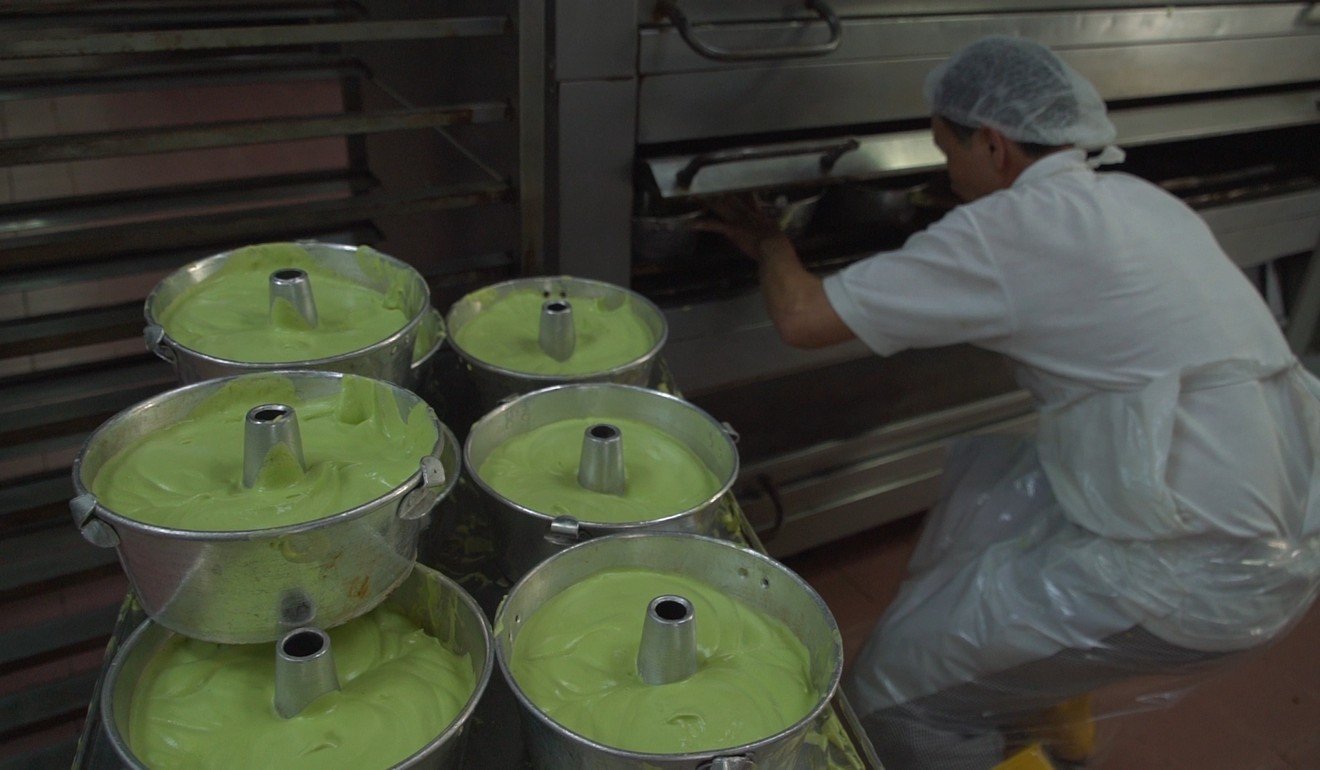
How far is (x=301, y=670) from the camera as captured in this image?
2.42 ft

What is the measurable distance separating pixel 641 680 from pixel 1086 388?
4.01ft

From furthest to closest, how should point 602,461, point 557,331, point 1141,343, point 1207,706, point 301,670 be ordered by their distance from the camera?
point 1207,706 → point 1141,343 → point 557,331 → point 602,461 → point 301,670

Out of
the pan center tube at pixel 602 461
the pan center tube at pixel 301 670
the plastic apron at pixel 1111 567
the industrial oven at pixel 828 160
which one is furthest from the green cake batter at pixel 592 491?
the plastic apron at pixel 1111 567

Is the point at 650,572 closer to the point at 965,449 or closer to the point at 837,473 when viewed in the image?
the point at 965,449

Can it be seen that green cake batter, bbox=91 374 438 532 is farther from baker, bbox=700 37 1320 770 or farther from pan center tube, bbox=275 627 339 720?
baker, bbox=700 37 1320 770

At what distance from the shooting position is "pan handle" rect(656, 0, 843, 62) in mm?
1599

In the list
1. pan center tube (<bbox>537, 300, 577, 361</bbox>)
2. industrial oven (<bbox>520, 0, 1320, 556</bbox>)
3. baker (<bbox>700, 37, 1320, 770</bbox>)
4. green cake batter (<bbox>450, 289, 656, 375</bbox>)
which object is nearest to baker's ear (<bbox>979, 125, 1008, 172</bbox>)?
baker (<bbox>700, 37, 1320, 770</bbox>)

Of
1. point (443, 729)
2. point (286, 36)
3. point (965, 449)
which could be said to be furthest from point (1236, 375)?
point (286, 36)

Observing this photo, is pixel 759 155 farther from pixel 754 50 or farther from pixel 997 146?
pixel 997 146

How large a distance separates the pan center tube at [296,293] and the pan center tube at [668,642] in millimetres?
559

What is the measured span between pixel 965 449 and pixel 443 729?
172cm

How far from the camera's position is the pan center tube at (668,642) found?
31.2 inches

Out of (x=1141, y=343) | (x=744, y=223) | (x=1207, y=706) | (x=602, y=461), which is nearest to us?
(x=602, y=461)

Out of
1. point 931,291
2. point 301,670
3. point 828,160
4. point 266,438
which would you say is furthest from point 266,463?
point 828,160
